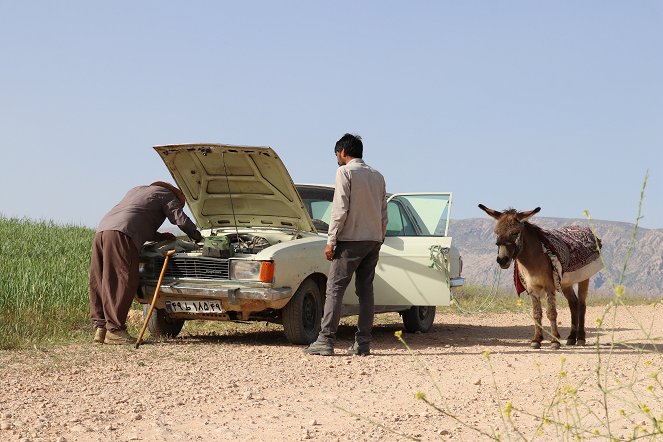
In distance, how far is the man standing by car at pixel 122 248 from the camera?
34.9ft

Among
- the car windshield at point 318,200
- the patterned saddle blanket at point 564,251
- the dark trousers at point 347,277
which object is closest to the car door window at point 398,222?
the car windshield at point 318,200

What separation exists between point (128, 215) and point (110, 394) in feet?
12.1

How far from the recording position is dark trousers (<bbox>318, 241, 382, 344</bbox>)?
9.95 metres

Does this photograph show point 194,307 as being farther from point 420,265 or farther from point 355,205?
point 420,265

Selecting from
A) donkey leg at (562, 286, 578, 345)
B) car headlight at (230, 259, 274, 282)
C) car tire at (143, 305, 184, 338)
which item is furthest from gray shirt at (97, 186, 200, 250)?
donkey leg at (562, 286, 578, 345)

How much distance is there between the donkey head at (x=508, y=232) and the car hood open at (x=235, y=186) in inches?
85.0

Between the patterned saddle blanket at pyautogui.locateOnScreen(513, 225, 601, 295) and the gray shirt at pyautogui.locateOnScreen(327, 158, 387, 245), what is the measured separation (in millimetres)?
2258

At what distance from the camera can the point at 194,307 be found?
1070cm

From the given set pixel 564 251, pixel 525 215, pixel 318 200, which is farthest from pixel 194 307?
pixel 564 251

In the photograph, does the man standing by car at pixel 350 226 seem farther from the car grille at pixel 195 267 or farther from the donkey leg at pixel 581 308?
the donkey leg at pixel 581 308

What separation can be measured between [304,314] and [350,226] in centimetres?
159

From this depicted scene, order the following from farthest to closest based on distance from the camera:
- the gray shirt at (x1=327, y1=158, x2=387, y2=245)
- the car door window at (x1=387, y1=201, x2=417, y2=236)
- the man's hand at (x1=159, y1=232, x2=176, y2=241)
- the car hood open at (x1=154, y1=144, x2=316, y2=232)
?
the car door window at (x1=387, y1=201, x2=417, y2=236) < the man's hand at (x1=159, y1=232, x2=176, y2=241) < the car hood open at (x1=154, y1=144, x2=316, y2=232) < the gray shirt at (x1=327, y1=158, x2=387, y2=245)

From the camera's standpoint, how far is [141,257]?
1104 centimetres

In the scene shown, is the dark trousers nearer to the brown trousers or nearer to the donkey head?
the donkey head
